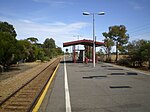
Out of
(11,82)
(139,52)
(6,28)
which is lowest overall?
(11,82)

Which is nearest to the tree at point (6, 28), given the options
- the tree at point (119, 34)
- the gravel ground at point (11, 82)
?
the tree at point (119, 34)

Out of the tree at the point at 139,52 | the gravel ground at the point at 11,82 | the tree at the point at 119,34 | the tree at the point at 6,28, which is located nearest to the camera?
the gravel ground at the point at 11,82

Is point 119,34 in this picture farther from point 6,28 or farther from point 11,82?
point 6,28

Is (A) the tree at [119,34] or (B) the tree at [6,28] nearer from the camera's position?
(A) the tree at [119,34]

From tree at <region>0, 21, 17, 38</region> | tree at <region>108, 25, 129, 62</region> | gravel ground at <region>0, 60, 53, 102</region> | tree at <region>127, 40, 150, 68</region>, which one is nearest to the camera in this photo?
gravel ground at <region>0, 60, 53, 102</region>

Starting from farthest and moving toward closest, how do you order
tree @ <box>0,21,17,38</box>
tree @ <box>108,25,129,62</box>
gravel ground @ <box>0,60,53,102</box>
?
tree @ <box>0,21,17,38</box> → tree @ <box>108,25,129,62</box> → gravel ground @ <box>0,60,53,102</box>

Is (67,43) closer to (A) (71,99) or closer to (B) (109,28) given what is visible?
(B) (109,28)

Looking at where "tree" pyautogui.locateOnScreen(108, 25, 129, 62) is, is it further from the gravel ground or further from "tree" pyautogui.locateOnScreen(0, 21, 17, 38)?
"tree" pyautogui.locateOnScreen(0, 21, 17, 38)

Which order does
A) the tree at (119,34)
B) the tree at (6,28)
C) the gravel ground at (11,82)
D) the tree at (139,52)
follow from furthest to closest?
the tree at (6,28)
the tree at (119,34)
the tree at (139,52)
the gravel ground at (11,82)

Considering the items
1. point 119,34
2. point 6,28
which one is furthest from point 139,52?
point 6,28

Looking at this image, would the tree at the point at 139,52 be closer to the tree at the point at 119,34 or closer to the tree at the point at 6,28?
the tree at the point at 119,34

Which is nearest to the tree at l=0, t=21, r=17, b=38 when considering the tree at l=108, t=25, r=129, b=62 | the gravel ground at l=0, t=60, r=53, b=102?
the tree at l=108, t=25, r=129, b=62

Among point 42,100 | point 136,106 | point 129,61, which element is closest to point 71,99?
point 42,100

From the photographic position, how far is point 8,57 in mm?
32219
